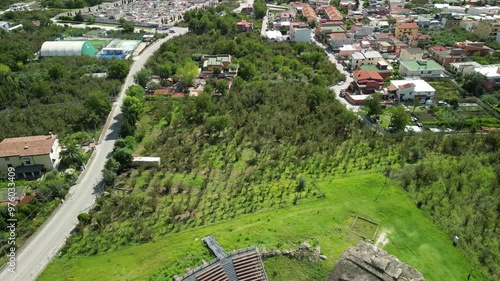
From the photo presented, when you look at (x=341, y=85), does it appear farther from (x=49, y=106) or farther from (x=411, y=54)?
(x=49, y=106)

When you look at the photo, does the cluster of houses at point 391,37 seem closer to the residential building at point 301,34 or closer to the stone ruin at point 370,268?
the residential building at point 301,34

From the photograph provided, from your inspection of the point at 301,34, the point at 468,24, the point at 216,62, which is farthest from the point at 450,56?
the point at 216,62

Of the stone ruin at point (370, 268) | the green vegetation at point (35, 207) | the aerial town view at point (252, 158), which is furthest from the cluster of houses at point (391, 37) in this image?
the green vegetation at point (35, 207)

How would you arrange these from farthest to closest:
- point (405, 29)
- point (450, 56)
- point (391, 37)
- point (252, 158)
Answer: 1. point (405, 29)
2. point (391, 37)
3. point (450, 56)
4. point (252, 158)

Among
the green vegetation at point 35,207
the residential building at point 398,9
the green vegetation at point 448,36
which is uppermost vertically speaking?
the residential building at point 398,9

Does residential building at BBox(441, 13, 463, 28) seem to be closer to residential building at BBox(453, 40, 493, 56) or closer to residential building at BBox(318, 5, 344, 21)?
residential building at BBox(453, 40, 493, 56)

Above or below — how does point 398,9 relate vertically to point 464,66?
above
